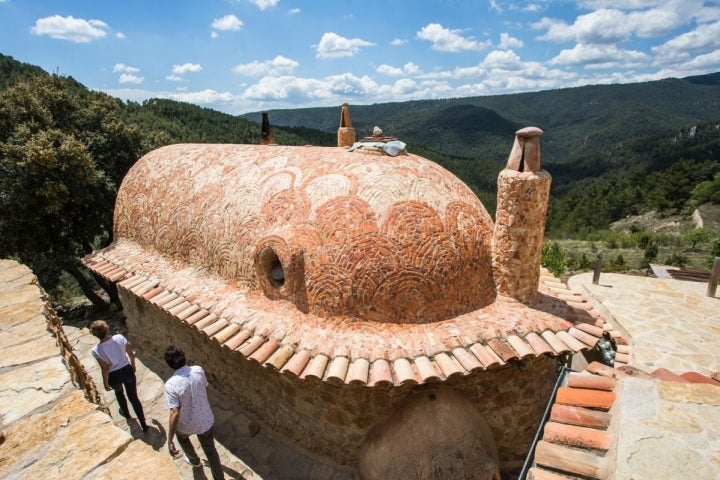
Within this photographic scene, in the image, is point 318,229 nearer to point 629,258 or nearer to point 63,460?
point 63,460

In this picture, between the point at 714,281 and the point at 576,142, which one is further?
the point at 576,142

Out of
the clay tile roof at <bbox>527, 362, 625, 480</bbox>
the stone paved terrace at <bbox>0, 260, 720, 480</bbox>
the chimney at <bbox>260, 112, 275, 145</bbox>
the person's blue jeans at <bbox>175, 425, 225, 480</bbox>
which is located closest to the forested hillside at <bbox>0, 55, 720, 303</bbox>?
the chimney at <bbox>260, 112, 275, 145</bbox>

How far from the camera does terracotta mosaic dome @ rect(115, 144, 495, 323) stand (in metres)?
5.40

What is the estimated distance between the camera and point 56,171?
34.6 feet

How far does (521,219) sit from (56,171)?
11459mm

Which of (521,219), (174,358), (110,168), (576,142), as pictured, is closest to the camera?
(174,358)

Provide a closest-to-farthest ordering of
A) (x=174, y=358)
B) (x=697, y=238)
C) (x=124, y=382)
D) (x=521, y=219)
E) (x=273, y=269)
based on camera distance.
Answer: (x=174, y=358) → (x=521, y=219) → (x=124, y=382) → (x=273, y=269) → (x=697, y=238)

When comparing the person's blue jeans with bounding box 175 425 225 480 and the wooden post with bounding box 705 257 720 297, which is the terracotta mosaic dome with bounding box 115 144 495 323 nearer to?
the person's blue jeans with bounding box 175 425 225 480

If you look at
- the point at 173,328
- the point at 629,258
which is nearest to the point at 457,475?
the point at 173,328

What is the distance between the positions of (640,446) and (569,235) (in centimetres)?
4897

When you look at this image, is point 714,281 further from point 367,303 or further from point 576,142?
point 576,142

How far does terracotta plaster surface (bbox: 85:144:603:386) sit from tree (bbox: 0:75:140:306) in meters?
6.11

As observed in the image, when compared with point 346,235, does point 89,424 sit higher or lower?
lower

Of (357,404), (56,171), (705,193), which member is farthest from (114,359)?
(705,193)
